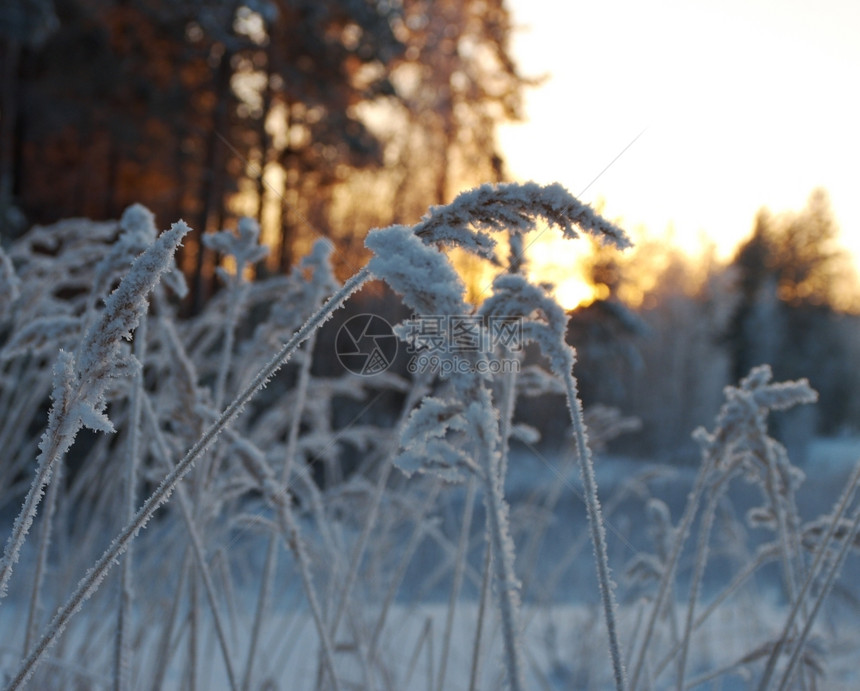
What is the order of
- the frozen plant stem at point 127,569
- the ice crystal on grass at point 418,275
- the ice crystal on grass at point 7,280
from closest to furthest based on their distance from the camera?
the ice crystal on grass at point 418,275 → the frozen plant stem at point 127,569 → the ice crystal on grass at point 7,280

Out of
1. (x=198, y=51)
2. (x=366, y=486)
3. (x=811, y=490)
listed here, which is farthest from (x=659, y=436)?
(x=366, y=486)

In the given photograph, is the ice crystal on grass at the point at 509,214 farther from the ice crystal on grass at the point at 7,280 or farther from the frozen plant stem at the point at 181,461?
the ice crystal on grass at the point at 7,280

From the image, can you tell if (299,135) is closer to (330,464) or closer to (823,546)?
(330,464)

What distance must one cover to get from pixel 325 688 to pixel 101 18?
1266 centimetres

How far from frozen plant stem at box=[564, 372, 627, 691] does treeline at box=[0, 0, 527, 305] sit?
8732 mm

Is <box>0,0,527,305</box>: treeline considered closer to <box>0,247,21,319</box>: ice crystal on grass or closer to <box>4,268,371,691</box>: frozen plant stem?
<box>0,247,21,319</box>: ice crystal on grass

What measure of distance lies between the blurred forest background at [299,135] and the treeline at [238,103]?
0.12 feet

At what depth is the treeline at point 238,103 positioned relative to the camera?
34.2 feet

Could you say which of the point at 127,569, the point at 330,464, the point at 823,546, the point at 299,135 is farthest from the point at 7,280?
the point at 299,135

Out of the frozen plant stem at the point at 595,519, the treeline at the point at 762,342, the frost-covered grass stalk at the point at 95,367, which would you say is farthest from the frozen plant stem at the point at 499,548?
the treeline at the point at 762,342

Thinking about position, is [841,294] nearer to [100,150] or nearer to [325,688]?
[100,150]

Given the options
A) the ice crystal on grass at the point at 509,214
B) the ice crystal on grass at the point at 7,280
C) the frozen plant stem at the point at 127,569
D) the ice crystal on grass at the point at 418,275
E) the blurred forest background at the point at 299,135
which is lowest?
the frozen plant stem at the point at 127,569

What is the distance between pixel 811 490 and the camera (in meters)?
12.4

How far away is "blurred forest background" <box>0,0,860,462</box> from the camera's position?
35.2ft
